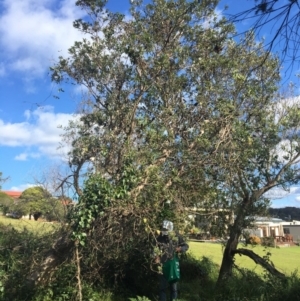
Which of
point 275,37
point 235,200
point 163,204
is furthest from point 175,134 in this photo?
point 275,37

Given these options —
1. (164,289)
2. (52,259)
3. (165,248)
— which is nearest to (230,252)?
(164,289)

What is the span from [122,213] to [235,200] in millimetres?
4109

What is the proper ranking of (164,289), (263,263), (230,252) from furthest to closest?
(230,252), (263,263), (164,289)

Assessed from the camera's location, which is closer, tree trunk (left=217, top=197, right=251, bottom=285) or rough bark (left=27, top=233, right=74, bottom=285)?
rough bark (left=27, top=233, right=74, bottom=285)

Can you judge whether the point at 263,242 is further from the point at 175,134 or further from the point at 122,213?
the point at 122,213

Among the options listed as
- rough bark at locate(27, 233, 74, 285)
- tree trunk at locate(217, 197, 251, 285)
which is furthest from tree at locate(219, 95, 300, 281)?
rough bark at locate(27, 233, 74, 285)

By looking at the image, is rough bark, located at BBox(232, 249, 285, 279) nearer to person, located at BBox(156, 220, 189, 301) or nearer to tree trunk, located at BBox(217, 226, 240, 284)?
tree trunk, located at BBox(217, 226, 240, 284)

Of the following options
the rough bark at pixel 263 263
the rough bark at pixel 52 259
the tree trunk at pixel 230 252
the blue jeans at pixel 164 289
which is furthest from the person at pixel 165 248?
the tree trunk at pixel 230 252

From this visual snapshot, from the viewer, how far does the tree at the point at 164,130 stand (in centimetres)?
804

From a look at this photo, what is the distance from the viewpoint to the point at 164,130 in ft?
29.1

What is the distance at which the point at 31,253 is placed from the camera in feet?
28.4

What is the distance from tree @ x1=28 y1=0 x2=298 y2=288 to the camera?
8.04 metres

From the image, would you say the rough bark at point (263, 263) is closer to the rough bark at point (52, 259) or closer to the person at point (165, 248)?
the person at point (165, 248)

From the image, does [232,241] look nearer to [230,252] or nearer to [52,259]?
[230,252]
